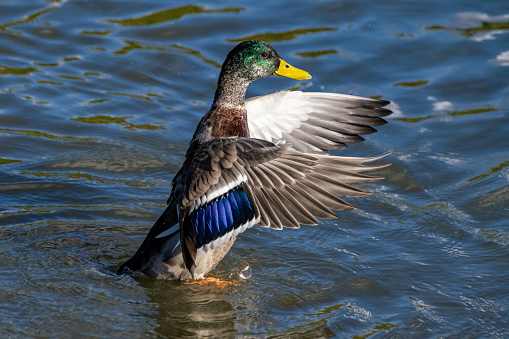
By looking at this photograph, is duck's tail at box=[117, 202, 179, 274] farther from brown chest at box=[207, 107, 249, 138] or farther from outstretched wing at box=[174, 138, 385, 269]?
brown chest at box=[207, 107, 249, 138]

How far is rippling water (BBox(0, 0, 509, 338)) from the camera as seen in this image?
527 cm

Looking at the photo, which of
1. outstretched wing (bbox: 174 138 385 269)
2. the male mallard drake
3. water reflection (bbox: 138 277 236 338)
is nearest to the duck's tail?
the male mallard drake

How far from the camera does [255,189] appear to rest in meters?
4.87

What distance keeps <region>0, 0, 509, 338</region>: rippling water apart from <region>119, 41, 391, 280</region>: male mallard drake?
1.46 ft

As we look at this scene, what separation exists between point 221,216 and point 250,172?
0.34 m

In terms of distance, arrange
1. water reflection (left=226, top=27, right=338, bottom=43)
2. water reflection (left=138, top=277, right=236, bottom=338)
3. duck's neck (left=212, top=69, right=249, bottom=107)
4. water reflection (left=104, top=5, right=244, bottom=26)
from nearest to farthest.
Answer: water reflection (left=138, top=277, right=236, bottom=338) → duck's neck (left=212, top=69, right=249, bottom=107) → water reflection (left=226, top=27, right=338, bottom=43) → water reflection (left=104, top=5, right=244, bottom=26)

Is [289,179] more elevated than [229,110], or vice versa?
[229,110]

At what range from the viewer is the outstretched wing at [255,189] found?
471 centimetres

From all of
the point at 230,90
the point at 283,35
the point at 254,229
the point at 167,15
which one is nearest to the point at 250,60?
the point at 230,90

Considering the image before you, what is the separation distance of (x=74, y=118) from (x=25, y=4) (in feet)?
10.8

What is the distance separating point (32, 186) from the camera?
273 inches

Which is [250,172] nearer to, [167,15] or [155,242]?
[155,242]

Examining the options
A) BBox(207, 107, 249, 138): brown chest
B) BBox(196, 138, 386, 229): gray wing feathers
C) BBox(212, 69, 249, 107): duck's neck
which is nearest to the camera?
BBox(196, 138, 386, 229): gray wing feathers

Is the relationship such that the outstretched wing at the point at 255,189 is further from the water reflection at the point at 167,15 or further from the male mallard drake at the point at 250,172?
the water reflection at the point at 167,15
